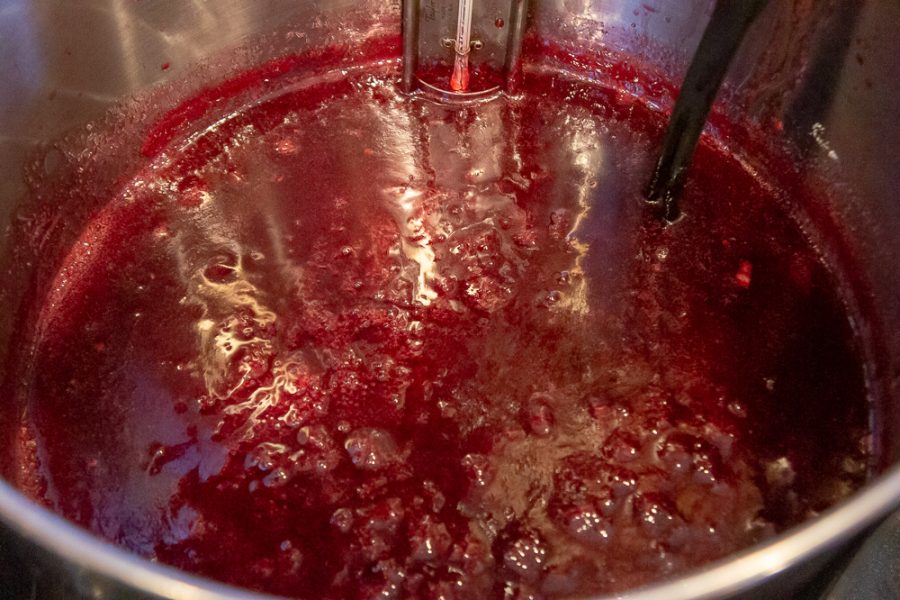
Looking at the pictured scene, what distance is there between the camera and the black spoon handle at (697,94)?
1190 mm

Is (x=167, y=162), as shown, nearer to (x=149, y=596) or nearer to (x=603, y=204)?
(x=603, y=204)

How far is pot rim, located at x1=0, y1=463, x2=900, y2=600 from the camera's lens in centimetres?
71

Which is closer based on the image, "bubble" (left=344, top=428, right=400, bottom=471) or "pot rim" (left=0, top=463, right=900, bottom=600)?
"pot rim" (left=0, top=463, right=900, bottom=600)

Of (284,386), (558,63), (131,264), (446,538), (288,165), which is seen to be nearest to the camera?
(446,538)

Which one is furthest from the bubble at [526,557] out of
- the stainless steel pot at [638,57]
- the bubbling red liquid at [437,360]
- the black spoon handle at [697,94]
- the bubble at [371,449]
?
the black spoon handle at [697,94]

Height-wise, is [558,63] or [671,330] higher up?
[558,63]

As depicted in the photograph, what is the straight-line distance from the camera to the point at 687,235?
142 cm

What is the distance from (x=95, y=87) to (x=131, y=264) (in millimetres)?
321

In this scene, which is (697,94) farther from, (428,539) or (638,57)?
(428,539)

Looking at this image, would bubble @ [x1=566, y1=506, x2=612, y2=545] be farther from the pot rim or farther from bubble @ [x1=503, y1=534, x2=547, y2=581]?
the pot rim

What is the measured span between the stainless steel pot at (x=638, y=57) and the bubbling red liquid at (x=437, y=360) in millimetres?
91

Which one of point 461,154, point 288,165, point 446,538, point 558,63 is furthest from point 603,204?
point 446,538

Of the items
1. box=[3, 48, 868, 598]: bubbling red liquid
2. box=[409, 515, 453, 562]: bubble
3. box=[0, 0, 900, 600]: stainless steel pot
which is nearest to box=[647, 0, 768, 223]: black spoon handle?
box=[3, 48, 868, 598]: bubbling red liquid

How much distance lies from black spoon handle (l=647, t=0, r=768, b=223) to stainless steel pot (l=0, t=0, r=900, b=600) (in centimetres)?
28
